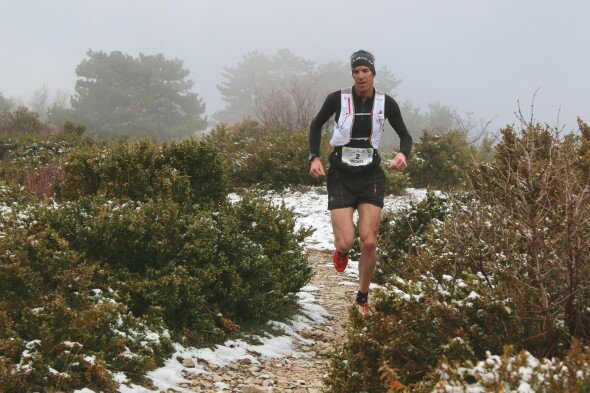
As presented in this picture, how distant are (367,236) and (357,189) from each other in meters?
0.42

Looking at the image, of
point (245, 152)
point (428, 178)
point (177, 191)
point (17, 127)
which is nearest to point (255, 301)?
point (177, 191)

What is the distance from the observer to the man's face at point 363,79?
4695 mm

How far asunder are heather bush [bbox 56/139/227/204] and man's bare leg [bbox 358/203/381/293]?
5.72ft

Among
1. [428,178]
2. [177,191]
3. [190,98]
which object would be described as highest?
[190,98]

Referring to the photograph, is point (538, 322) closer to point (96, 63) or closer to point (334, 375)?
point (334, 375)

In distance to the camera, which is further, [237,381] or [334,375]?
[237,381]

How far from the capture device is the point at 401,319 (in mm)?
3012

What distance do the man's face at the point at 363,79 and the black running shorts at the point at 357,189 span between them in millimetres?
675

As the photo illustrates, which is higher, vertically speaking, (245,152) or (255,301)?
(245,152)

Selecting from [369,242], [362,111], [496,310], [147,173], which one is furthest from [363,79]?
[496,310]

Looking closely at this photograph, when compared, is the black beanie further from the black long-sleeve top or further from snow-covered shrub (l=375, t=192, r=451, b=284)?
snow-covered shrub (l=375, t=192, r=451, b=284)

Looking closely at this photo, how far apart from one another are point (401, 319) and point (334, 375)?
1.76 feet

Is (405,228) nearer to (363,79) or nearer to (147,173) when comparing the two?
(363,79)

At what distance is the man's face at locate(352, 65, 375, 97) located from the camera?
15.4ft
